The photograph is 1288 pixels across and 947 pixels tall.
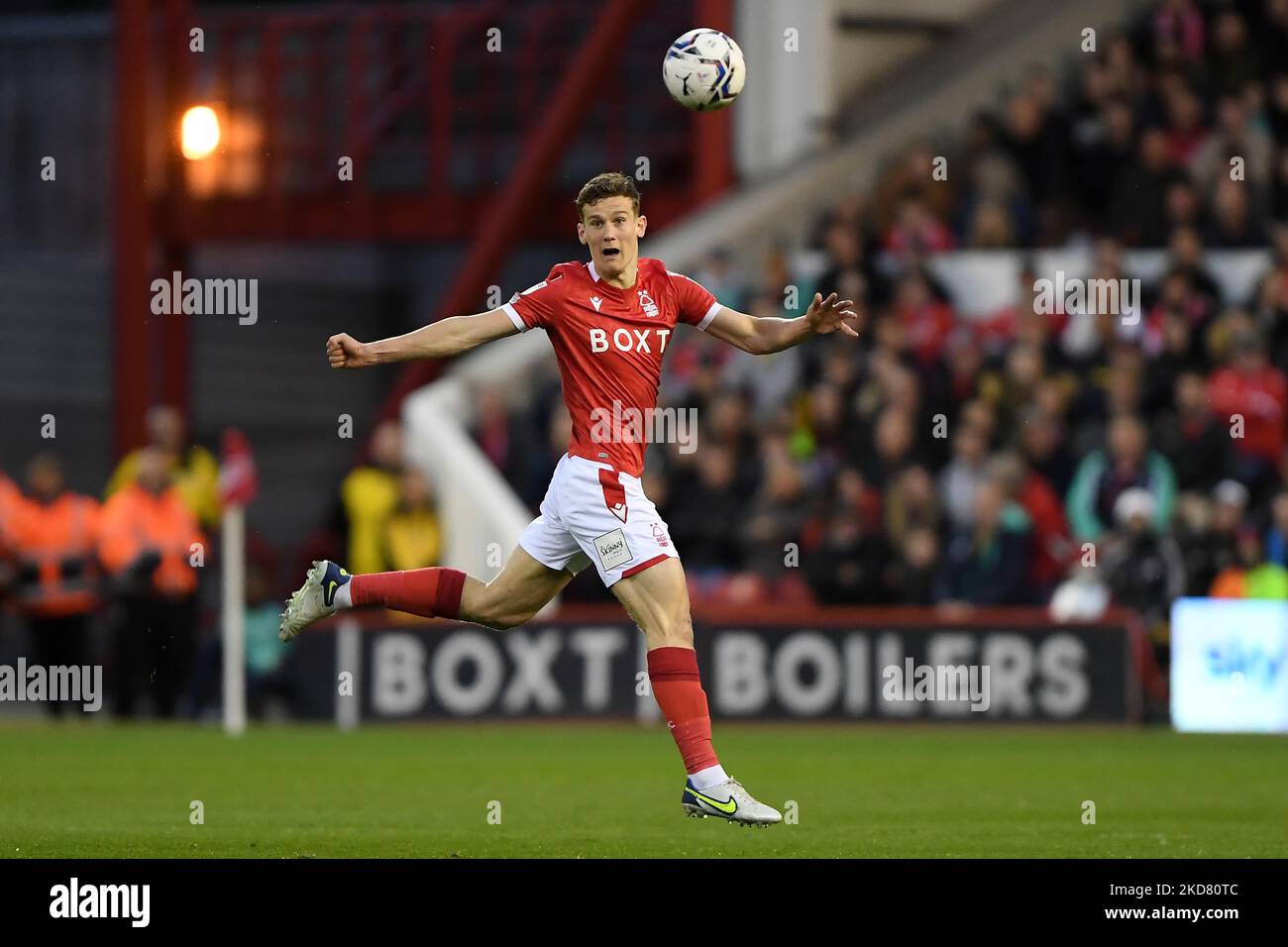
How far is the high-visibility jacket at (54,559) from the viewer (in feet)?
66.8

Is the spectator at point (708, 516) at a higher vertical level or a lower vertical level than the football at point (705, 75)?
lower

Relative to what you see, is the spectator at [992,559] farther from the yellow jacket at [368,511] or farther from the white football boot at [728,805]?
the white football boot at [728,805]

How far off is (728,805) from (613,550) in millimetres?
1080

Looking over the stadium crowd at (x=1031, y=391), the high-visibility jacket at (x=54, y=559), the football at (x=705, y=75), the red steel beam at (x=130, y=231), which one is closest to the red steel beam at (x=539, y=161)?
the stadium crowd at (x=1031, y=391)

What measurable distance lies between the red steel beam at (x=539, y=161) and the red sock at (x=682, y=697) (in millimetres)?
12971

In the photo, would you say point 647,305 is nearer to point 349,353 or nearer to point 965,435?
point 349,353

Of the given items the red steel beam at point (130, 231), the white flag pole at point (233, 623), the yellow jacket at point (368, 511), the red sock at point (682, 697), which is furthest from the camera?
the red steel beam at point (130, 231)

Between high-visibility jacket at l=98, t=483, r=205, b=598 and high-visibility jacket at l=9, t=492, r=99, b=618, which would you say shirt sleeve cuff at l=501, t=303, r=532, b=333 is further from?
high-visibility jacket at l=9, t=492, r=99, b=618

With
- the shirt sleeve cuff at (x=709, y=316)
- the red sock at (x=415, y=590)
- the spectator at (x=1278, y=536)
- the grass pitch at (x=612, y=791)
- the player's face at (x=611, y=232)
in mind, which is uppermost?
the player's face at (x=611, y=232)

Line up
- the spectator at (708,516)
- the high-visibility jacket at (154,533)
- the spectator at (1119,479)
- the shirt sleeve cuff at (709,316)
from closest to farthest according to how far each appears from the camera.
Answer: the shirt sleeve cuff at (709,316), the spectator at (1119,479), the high-visibility jacket at (154,533), the spectator at (708,516)

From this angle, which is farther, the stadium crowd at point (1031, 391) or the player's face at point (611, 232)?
the stadium crowd at point (1031, 391)

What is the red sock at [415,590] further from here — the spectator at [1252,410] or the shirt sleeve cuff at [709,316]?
the spectator at [1252,410]
